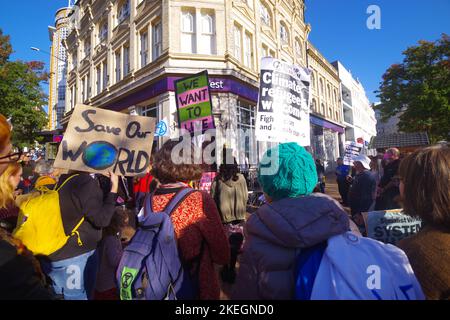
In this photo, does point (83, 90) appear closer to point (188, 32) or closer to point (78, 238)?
point (188, 32)

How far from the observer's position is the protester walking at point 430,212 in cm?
113

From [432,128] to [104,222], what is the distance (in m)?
23.2

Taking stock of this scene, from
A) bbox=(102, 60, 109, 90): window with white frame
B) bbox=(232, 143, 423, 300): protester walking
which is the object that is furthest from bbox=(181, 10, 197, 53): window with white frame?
bbox=(232, 143, 423, 300): protester walking

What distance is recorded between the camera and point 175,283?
5.64 ft

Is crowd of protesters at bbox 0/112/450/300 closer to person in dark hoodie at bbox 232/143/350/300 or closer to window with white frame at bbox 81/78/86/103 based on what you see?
person in dark hoodie at bbox 232/143/350/300

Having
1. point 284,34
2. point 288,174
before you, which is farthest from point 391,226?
point 284,34

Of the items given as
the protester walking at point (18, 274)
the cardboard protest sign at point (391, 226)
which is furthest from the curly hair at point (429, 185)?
the protester walking at point (18, 274)

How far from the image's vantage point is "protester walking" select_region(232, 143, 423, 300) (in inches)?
40.6

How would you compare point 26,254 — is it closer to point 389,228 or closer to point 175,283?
point 175,283

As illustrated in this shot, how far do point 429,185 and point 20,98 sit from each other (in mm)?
21704

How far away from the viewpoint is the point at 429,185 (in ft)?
4.34

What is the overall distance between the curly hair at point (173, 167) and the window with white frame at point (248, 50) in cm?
1349

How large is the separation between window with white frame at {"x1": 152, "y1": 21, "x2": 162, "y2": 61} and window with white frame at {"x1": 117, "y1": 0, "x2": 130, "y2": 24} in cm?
339
